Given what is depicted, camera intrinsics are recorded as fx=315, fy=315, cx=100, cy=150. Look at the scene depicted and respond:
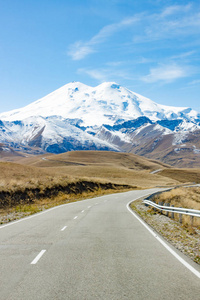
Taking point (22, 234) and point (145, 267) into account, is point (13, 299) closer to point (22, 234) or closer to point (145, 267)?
point (145, 267)

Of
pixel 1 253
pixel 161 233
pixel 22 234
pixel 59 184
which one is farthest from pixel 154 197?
pixel 1 253

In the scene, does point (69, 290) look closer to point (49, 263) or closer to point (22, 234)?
point (49, 263)

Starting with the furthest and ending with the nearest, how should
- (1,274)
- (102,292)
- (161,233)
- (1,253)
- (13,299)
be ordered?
(161,233) < (1,253) < (1,274) < (102,292) < (13,299)

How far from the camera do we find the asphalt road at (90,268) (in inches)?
232

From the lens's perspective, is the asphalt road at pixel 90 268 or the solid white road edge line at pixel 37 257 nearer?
the asphalt road at pixel 90 268

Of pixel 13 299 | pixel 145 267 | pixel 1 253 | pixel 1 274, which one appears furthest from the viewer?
pixel 1 253

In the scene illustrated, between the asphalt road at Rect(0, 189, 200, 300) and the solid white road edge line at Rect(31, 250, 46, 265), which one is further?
the solid white road edge line at Rect(31, 250, 46, 265)

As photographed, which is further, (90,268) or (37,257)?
(37,257)

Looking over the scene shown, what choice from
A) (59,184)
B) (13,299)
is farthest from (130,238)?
(59,184)

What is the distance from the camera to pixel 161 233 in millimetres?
13312

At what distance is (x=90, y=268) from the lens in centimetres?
758

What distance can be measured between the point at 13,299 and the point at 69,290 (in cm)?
105

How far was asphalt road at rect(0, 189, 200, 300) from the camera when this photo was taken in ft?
19.4

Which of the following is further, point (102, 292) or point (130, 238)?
point (130, 238)
